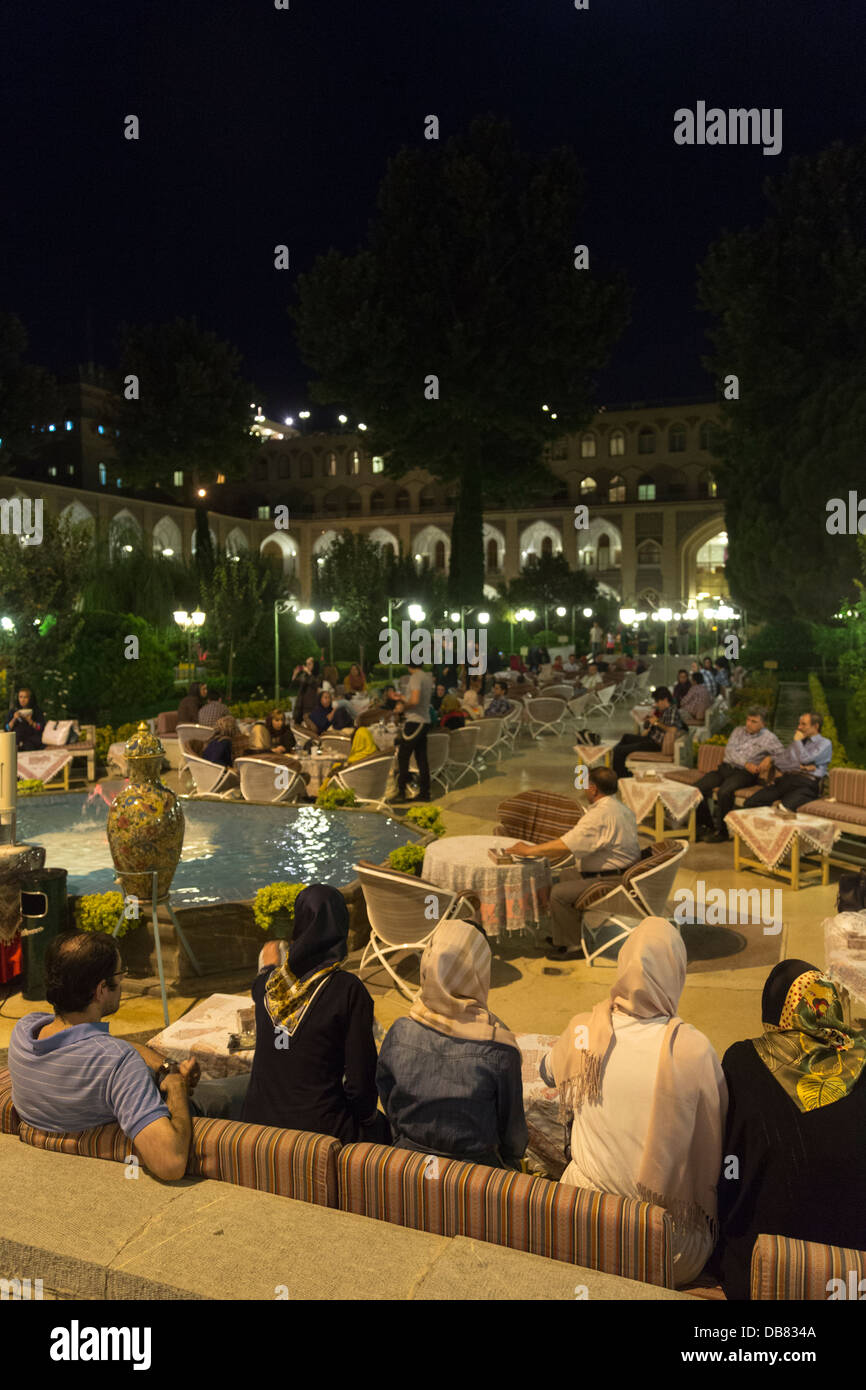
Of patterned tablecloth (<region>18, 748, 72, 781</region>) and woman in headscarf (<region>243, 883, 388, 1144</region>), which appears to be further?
patterned tablecloth (<region>18, 748, 72, 781</region>)

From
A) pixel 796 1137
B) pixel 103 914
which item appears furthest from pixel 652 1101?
pixel 103 914

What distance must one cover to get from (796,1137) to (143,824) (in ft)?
12.6

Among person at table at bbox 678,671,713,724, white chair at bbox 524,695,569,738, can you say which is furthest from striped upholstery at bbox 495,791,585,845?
white chair at bbox 524,695,569,738

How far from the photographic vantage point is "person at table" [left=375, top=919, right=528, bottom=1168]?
2.69 meters

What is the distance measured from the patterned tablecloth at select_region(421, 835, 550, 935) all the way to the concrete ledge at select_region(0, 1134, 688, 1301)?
142 inches

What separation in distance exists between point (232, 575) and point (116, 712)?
557 centimetres

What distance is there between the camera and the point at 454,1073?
8.89 feet

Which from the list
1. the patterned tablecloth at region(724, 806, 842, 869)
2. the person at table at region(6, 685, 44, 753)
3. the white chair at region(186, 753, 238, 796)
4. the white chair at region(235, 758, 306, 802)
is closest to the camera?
the patterned tablecloth at region(724, 806, 842, 869)

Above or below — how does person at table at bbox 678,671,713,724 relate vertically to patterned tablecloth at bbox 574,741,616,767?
above

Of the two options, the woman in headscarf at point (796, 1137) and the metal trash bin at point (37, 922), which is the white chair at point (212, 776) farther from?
the woman in headscarf at point (796, 1137)

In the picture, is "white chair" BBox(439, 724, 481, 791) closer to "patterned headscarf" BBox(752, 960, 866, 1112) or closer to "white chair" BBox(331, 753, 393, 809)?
"white chair" BBox(331, 753, 393, 809)

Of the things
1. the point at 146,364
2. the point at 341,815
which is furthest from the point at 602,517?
the point at 341,815
